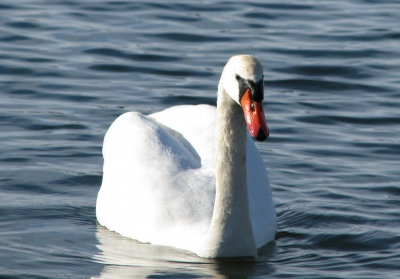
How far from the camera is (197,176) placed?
8234mm

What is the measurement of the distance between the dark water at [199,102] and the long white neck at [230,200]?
0.40ft


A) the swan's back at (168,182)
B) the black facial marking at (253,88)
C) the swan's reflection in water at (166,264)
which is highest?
the black facial marking at (253,88)

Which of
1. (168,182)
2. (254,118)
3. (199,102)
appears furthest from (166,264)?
(199,102)

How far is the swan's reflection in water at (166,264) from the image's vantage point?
727 centimetres

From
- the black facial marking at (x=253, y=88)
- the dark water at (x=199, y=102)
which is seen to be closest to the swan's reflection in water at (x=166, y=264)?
the dark water at (x=199, y=102)

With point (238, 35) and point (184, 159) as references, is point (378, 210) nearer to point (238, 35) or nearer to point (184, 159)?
point (184, 159)

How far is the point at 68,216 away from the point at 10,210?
54 centimetres

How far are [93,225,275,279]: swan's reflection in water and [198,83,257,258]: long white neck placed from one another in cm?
10

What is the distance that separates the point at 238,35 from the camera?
1534cm

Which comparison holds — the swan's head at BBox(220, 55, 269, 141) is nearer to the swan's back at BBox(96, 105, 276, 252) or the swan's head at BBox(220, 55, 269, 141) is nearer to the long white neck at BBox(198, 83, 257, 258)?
the long white neck at BBox(198, 83, 257, 258)

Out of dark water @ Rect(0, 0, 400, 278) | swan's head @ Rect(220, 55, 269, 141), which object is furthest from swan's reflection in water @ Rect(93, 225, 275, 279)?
swan's head @ Rect(220, 55, 269, 141)

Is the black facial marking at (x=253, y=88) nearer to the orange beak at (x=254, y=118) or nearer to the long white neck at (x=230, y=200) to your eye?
the orange beak at (x=254, y=118)

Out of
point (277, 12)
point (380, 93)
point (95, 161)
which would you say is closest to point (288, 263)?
point (95, 161)

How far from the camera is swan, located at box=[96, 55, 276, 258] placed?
705cm
